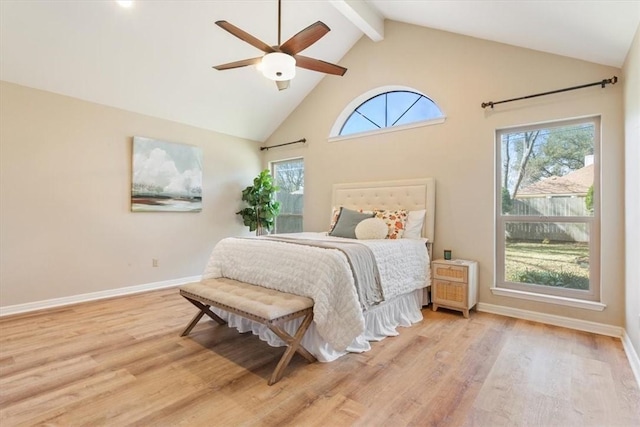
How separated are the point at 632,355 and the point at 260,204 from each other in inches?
187

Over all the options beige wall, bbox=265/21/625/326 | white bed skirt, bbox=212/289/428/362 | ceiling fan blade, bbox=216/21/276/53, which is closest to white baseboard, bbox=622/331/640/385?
beige wall, bbox=265/21/625/326

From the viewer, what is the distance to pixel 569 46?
284 cm

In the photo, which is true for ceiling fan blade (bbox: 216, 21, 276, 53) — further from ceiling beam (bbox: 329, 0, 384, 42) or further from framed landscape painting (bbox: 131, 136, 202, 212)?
framed landscape painting (bbox: 131, 136, 202, 212)

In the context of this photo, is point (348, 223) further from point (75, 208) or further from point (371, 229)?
point (75, 208)

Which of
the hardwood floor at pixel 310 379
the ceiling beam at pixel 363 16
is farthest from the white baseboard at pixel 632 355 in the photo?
the ceiling beam at pixel 363 16

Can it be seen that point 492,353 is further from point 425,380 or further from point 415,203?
point 415,203

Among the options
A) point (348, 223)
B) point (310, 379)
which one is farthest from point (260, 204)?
point (310, 379)

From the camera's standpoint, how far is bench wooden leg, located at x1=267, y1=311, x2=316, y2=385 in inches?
81.8

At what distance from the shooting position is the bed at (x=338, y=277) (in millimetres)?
2332

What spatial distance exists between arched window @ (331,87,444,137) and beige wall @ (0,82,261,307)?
2.52 metres

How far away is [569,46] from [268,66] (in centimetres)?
271

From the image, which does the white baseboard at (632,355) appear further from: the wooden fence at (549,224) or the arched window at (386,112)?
the arched window at (386,112)

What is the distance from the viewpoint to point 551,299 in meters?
3.18

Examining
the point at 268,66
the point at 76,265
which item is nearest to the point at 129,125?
the point at 76,265
